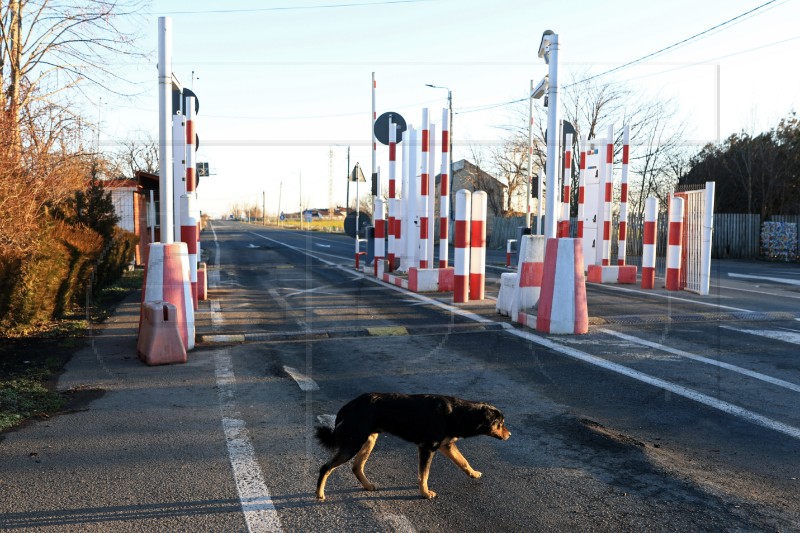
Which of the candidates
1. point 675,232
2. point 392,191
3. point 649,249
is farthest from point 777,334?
point 392,191

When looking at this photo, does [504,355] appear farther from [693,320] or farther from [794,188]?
[794,188]

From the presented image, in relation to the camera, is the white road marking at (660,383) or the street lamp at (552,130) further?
the street lamp at (552,130)

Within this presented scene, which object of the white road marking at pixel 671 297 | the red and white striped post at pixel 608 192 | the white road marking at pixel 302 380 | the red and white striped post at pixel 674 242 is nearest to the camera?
the white road marking at pixel 302 380

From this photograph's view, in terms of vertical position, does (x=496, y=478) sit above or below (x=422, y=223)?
below

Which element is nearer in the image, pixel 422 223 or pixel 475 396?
pixel 475 396

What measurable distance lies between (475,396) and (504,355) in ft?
5.95

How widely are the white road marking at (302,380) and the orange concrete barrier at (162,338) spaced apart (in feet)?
3.89

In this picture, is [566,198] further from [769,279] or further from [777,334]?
[777,334]

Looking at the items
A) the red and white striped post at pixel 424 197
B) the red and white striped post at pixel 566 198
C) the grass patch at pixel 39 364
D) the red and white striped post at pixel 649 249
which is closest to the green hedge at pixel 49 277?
the grass patch at pixel 39 364

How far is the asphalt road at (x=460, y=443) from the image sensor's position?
3.62 meters

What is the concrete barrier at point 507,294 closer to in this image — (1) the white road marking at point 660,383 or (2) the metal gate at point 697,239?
(1) the white road marking at point 660,383

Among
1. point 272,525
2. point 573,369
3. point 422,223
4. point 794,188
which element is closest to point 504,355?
point 573,369

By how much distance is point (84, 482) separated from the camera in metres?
4.00

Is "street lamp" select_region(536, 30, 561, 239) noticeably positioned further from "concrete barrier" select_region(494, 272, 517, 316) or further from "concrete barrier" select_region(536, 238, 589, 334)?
"concrete barrier" select_region(494, 272, 517, 316)
